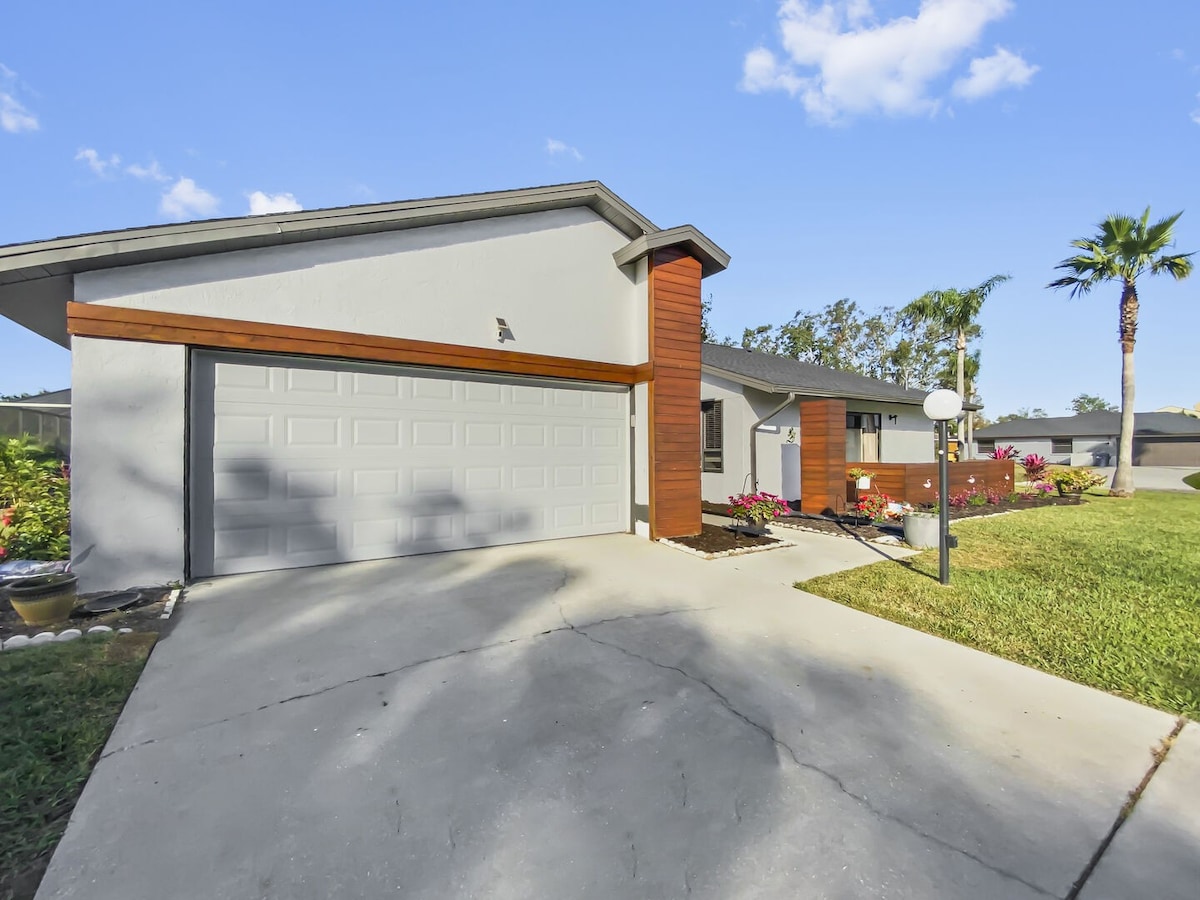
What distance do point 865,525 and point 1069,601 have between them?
4.45 m

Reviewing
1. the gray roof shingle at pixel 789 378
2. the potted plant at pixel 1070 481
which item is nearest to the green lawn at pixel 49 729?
the gray roof shingle at pixel 789 378

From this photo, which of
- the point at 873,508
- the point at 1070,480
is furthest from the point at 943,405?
the point at 1070,480

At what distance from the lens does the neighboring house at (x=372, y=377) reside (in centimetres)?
456

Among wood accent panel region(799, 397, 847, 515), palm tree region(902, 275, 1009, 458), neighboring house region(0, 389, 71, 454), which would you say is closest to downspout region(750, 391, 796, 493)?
wood accent panel region(799, 397, 847, 515)

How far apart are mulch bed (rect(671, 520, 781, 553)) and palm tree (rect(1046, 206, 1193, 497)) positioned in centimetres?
1531

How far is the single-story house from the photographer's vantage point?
9.41 m

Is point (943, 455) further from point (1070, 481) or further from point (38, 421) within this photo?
point (38, 421)

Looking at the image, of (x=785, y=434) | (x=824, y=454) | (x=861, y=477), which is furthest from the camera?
(x=785, y=434)

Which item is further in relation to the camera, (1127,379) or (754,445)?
(1127,379)

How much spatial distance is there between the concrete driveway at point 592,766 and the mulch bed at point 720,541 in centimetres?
272

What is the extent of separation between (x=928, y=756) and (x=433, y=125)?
37.0 ft

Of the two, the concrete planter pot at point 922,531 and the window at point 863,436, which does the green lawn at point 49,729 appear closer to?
the concrete planter pot at point 922,531

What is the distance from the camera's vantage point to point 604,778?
213 centimetres

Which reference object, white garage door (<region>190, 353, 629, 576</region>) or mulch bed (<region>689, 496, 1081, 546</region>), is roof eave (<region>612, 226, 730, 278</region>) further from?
mulch bed (<region>689, 496, 1081, 546</region>)
